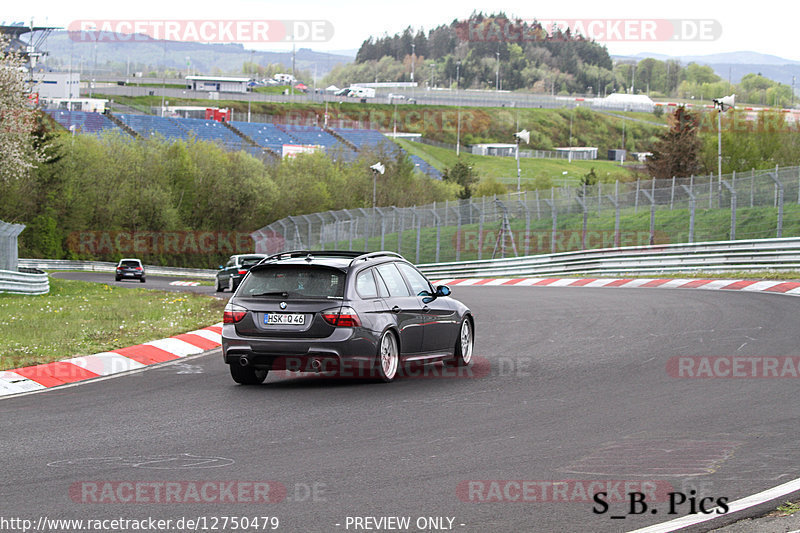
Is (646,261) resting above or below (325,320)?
below

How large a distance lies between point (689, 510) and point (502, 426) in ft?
8.74

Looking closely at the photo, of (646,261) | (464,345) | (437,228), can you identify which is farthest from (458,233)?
(464,345)

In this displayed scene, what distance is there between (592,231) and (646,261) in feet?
11.4

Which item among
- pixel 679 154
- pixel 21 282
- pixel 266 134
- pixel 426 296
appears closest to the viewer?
pixel 426 296

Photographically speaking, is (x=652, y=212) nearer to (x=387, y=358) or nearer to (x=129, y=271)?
(x=387, y=358)

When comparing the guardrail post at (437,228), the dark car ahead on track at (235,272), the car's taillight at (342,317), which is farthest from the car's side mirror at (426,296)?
the guardrail post at (437,228)

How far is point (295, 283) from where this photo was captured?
10.7 metres

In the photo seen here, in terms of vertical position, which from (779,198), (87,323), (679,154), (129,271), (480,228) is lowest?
(129,271)

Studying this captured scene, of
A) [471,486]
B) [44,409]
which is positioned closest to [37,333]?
[44,409]

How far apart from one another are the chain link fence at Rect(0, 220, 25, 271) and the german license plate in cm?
2129

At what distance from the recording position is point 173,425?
8.33 metres

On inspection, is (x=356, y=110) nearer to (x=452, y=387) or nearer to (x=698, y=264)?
(x=698, y=264)

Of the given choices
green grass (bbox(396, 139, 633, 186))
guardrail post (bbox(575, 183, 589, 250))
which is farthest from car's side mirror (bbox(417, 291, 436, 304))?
green grass (bbox(396, 139, 633, 186))

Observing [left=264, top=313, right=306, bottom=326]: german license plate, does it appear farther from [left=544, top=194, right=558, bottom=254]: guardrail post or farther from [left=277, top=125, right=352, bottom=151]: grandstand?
[left=277, top=125, right=352, bottom=151]: grandstand
